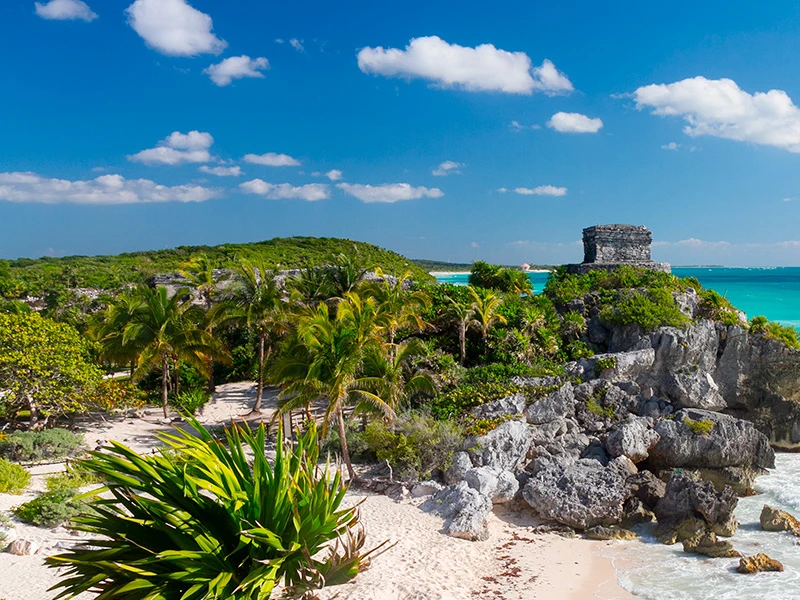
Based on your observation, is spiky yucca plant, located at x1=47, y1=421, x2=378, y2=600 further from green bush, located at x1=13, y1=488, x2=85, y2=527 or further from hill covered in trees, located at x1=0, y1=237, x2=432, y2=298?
hill covered in trees, located at x1=0, y1=237, x2=432, y2=298

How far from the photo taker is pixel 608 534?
505 inches

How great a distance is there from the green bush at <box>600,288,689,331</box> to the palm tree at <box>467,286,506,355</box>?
459 cm

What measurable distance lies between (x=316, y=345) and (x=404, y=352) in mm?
4329

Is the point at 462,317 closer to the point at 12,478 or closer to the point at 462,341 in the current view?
the point at 462,341

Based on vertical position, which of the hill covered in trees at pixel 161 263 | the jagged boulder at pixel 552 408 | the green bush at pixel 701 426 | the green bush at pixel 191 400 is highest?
the hill covered in trees at pixel 161 263

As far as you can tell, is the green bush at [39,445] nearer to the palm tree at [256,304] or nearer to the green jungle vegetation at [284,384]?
the green jungle vegetation at [284,384]

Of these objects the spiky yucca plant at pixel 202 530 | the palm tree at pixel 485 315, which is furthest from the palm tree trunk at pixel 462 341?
the spiky yucca plant at pixel 202 530

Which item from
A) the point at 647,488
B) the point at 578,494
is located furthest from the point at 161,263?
the point at 647,488

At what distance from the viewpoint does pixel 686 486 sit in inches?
517

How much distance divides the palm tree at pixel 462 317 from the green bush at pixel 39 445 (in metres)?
13.7

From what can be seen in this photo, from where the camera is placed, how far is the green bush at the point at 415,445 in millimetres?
15031

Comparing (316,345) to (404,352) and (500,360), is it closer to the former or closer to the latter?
(404,352)

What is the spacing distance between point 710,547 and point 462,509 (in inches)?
209

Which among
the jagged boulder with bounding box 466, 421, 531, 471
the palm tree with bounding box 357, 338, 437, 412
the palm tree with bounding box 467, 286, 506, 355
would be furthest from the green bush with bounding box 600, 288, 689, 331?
the palm tree with bounding box 357, 338, 437, 412
